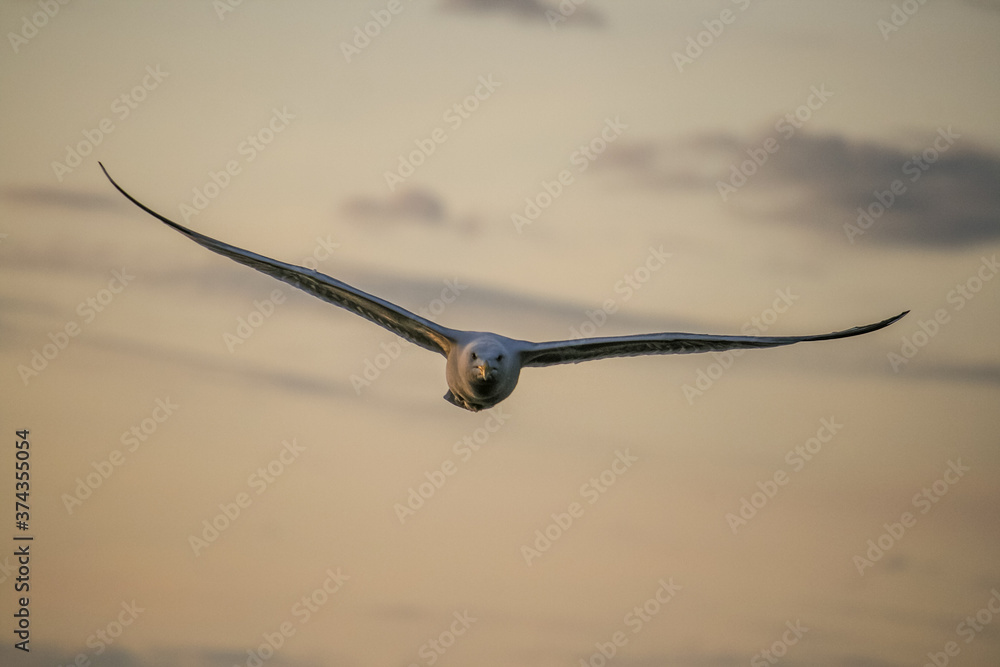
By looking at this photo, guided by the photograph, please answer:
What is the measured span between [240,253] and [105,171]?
4.44 meters

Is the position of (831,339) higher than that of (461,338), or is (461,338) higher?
(831,339)

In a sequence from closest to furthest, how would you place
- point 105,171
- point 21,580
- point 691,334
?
point 105,171 < point 691,334 < point 21,580

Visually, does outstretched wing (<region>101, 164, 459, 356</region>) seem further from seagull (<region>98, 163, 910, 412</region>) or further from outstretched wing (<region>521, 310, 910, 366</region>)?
outstretched wing (<region>521, 310, 910, 366</region>)

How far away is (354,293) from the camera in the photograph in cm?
4178

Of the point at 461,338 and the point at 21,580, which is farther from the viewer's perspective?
the point at 21,580

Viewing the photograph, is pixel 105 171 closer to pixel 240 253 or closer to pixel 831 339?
pixel 240 253

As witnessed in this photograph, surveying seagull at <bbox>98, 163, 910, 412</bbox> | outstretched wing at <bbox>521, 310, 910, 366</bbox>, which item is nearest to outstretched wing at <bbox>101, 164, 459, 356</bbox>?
seagull at <bbox>98, 163, 910, 412</bbox>

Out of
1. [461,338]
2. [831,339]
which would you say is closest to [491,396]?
[461,338]

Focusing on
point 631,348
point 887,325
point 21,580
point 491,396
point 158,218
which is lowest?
point 21,580

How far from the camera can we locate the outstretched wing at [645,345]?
42156 mm

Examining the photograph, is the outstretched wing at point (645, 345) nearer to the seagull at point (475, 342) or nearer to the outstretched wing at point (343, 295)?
the seagull at point (475, 342)

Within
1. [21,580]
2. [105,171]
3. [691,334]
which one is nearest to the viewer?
[105,171]

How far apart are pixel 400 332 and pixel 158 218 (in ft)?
26.5

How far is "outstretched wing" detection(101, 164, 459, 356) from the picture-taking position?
4169cm
